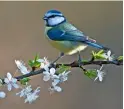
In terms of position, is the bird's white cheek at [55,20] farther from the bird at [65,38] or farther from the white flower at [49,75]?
the white flower at [49,75]

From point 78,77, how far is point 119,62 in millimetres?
873

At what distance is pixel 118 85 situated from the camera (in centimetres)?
134

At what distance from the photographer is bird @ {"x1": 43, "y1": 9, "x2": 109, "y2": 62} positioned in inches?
20.1

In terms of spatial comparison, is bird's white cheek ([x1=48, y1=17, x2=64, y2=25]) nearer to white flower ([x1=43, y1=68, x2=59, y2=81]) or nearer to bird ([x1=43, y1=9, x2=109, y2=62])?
bird ([x1=43, y1=9, x2=109, y2=62])

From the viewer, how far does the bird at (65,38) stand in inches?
20.1

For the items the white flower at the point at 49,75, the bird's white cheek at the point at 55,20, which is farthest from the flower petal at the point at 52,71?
the bird's white cheek at the point at 55,20

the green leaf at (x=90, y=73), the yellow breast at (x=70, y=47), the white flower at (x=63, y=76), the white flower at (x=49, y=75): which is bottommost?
the green leaf at (x=90, y=73)

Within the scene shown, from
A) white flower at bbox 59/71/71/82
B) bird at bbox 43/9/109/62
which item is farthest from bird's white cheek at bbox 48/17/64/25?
white flower at bbox 59/71/71/82

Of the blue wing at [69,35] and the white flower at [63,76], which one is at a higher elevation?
Result: the blue wing at [69,35]

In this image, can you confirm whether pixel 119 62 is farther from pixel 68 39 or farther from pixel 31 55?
pixel 31 55

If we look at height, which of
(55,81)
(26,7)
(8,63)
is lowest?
(8,63)

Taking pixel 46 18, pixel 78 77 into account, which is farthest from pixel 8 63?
pixel 46 18

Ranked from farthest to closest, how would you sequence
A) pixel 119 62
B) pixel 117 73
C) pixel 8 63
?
pixel 117 73 → pixel 8 63 → pixel 119 62

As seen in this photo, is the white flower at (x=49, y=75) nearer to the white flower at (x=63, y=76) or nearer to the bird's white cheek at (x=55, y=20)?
the white flower at (x=63, y=76)
